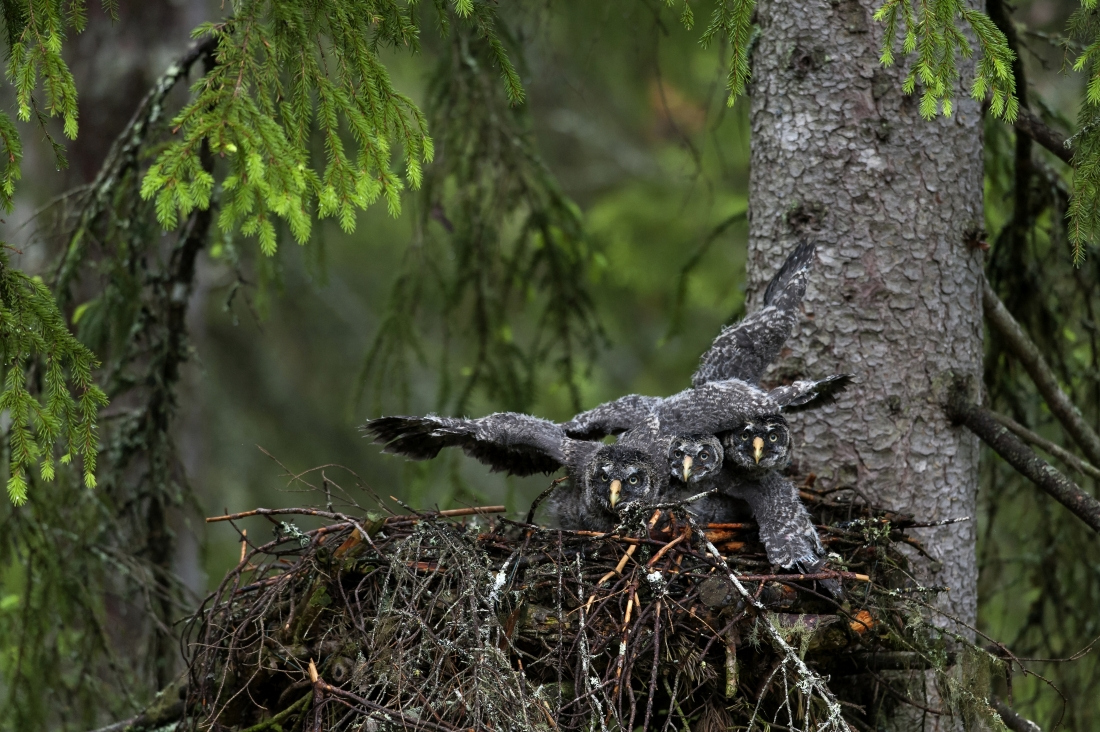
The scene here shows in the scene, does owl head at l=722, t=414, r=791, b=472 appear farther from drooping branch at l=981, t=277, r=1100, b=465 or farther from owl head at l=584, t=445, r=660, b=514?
drooping branch at l=981, t=277, r=1100, b=465

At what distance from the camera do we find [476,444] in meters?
4.01

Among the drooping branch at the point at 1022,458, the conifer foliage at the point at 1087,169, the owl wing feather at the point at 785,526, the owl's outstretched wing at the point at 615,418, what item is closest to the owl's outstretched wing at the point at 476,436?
the owl's outstretched wing at the point at 615,418

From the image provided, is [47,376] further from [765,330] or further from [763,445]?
[765,330]

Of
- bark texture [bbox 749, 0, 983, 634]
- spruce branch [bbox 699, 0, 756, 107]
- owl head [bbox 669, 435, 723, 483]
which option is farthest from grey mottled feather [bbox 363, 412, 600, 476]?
spruce branch [bbox 699, 0, 756, 107]

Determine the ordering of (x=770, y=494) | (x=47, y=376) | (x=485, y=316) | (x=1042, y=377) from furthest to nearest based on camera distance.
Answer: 1. (x=485, y=316)
2. (x=1042, y=377)
3. (x=770, y=494)
4. (x=47, y=376)

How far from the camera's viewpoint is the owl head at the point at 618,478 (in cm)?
361

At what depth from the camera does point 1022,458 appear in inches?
142

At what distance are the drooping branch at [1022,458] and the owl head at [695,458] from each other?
0.96 meters

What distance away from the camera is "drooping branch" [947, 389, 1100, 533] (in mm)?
3404

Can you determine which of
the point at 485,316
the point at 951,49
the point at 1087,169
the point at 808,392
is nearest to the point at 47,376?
the point at 808,392

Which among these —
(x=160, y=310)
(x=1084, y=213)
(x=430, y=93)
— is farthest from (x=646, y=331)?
(x=1084, y=213)

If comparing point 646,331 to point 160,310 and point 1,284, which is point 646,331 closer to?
point 160,310

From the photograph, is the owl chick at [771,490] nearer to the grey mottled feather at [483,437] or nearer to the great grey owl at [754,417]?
the great grey owl at [754,417]

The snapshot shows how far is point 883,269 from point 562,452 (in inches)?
56.9
